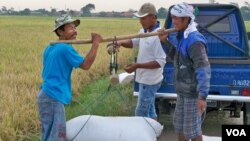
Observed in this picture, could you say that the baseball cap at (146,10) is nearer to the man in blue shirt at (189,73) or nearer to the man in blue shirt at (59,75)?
the man in blue shirt at (189,73)

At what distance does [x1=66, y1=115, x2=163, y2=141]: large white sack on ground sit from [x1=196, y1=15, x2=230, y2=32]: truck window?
4001 mm

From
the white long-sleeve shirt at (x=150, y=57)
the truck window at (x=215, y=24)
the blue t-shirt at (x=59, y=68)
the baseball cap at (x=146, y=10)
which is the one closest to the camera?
the blue t-shirt at (x=59, y=68)

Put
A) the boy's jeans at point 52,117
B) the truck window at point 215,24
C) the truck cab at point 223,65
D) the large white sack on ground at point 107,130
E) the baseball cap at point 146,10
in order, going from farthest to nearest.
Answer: the truck window at point 215,24 < the truck cab at point 223,65 < the baseball cap at point 146,10 < the large white sack on ground at point 107,130 < the boy's jeans at point 52,117

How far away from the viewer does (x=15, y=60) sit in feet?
52.7

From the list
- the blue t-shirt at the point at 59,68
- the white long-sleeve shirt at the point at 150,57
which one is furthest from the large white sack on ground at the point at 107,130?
the white long-sleeve shirt at the point at 150,57

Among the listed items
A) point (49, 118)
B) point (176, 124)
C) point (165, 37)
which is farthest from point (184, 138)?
point (49, 118)

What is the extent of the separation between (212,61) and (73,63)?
3144mm

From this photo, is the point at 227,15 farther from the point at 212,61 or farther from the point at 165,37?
the point at 165,37

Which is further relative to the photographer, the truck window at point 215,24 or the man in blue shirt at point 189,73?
the truck window at point 215,24

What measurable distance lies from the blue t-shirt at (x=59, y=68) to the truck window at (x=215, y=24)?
4.29 metres

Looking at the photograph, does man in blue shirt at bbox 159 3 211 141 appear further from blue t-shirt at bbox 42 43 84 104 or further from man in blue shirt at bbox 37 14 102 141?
blue t-shirt at bbox 42 43 84 104

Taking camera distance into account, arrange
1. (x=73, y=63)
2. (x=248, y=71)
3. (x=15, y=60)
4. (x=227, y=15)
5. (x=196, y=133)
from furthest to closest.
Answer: (x=15, y=60) < (x=227, y=15) < (x=248, y=71) < (x=196, y=133) < (x=73, y=63)

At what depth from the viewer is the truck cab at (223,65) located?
7.00 m

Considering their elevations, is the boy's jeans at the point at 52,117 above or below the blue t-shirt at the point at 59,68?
below
